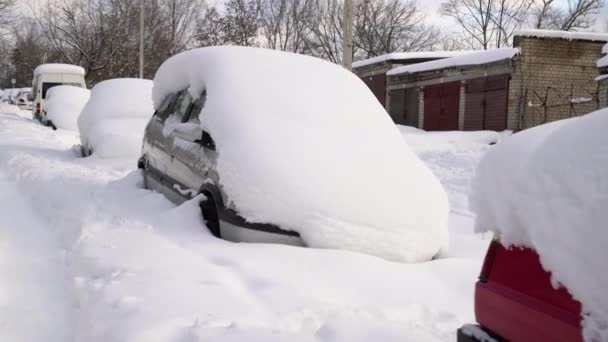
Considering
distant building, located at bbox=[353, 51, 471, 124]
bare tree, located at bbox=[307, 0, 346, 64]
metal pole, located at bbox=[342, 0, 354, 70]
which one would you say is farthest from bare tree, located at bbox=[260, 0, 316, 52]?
metal pole, located at bbox=[342, 0, 354, 70]

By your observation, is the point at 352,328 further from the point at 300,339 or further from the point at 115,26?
the point at 115,26


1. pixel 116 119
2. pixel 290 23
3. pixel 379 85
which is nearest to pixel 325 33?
pixel 290 23

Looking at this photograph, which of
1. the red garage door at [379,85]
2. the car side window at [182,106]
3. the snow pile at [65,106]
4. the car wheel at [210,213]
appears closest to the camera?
the car wheel at [210,213]

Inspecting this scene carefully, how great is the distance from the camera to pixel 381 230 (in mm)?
4219

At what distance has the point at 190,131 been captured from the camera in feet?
16.4

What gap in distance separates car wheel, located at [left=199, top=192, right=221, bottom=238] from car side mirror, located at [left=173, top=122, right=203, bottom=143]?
522 mm

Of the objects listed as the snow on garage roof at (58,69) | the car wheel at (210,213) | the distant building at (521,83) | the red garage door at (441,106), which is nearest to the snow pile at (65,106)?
the snow on garage roof at (58,69)

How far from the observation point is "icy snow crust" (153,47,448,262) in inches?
165

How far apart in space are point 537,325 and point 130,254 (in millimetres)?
2822

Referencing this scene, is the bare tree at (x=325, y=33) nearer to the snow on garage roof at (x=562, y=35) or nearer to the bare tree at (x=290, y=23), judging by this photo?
the bare tree at (x=290, y=23)

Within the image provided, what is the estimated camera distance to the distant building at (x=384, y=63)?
27359mm

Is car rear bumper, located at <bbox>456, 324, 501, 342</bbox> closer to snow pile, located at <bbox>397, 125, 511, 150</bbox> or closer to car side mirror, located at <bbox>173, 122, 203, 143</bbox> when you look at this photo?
car side mirror, located at <bbox>173, 122, 203, 143</bbox>

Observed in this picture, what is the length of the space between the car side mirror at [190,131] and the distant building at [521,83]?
51.6ft

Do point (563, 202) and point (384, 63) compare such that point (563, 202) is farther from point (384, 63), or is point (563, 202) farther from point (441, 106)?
point (384, 63)
